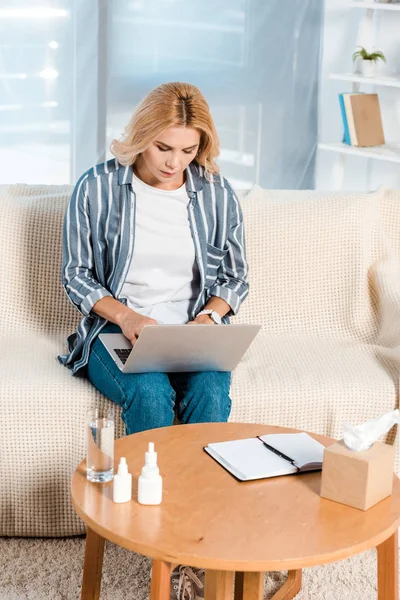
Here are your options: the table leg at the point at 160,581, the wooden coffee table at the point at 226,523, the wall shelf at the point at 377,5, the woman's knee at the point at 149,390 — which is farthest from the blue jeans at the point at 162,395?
the wall shelf at the point at 377,5

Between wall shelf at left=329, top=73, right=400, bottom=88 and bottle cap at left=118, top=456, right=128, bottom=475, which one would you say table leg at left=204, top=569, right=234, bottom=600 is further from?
wall shelf at left=329, top=73, right=400, bottom=88

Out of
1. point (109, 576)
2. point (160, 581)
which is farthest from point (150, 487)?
point (109, 576)

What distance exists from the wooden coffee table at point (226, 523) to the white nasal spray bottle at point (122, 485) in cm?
1

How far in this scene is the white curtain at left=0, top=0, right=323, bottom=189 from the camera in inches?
153

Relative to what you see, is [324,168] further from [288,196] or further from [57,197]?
[57,197]

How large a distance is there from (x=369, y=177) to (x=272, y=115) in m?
0.59

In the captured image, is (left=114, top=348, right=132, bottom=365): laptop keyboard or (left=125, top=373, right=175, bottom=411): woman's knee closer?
(left=125, top=373, right=175, bottom=411): woman's knee

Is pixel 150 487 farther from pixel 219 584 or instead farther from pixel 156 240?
pixel 156 240

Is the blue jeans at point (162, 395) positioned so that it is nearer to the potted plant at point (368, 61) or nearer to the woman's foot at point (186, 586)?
the woman's foot at point (186, 586)

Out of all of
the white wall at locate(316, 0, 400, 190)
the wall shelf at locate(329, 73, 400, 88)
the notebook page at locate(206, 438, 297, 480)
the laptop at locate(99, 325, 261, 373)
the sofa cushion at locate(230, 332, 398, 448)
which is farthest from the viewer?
the white wall at locate(316, 0, 400, 190)

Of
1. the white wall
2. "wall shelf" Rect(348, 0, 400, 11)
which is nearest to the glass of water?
"wall shelf" Rect(348, 0, 400, 11)

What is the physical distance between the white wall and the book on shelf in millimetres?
232

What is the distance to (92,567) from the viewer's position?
5.77ft

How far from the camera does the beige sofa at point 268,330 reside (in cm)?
212
